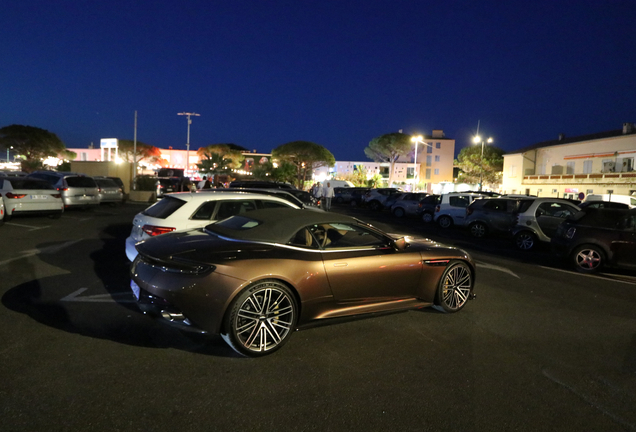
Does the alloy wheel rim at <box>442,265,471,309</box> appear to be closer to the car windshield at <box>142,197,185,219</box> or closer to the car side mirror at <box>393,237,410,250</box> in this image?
the car side mirror at <box>393,237,410,250</box>

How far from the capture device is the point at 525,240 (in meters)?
13.5

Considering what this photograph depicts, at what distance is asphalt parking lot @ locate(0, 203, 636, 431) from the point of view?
133 inches

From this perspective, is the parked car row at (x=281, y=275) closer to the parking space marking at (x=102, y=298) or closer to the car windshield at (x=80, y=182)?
the parking space marking at (x=102, y=298)

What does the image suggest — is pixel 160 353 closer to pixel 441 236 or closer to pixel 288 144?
pixel 441 236

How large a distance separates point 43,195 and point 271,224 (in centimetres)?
1247

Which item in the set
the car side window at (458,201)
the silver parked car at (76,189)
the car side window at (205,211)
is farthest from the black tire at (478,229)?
the silver parked car at (76,189)

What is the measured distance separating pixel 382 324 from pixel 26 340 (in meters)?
3.78

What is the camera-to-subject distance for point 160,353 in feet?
14.6

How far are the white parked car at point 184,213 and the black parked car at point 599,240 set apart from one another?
6704 millimetres

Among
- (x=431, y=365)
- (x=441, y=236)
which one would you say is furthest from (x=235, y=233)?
(x=441, y=236)

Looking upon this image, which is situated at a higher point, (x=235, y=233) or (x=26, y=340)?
(x=235, y=233)

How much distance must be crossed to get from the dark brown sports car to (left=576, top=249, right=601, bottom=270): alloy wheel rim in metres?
5.10

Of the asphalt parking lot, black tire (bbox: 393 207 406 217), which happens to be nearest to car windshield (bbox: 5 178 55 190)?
the asphalt parking lot

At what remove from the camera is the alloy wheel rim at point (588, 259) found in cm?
950
